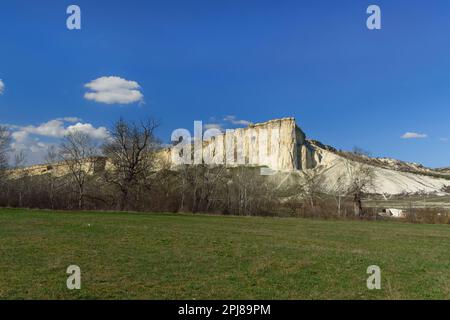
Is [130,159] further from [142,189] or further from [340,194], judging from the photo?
[340,194]

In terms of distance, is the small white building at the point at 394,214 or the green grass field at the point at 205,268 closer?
the green grass field at the point at 205,268

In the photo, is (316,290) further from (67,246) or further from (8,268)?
(67,246)

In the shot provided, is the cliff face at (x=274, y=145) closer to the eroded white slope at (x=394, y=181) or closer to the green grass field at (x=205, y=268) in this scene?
the eroded white slope at (x=394, y=181)

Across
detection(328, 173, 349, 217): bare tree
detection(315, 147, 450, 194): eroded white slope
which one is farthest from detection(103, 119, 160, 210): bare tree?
detection(315, 147, 450, 194): eroded white slope

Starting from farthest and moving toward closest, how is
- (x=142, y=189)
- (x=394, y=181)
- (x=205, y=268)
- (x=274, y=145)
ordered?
(x=274, y=145) < (x=394, y=181) < (x=142, y=189) < (x=205, y=268)

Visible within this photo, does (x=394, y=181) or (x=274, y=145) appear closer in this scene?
(x=394, y=181)

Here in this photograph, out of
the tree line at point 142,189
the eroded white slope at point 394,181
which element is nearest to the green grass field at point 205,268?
the tree line at point 142,189

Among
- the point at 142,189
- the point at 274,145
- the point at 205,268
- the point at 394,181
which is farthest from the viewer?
the point at 274,145

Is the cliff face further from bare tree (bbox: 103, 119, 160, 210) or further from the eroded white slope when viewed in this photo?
bare tree (bbox: 103, 119, 160, 210)

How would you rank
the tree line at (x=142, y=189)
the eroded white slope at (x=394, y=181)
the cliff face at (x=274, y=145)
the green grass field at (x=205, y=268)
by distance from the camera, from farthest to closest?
the cliff face at (x=274, y=145), the eroded white slope at (x=394, y=181), the tree line at (x=142, y=189), the green grass field at (x=205, y=268)

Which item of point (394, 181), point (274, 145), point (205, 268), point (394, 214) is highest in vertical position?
point (274, 145)

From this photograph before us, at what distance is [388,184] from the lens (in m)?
153

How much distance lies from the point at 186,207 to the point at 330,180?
92657 millimetres

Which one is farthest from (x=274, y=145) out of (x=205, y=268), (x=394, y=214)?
(x=205, y=268)
